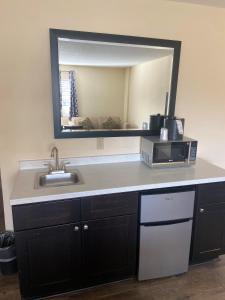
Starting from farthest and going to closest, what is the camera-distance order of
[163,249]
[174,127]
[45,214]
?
1. [174,127]
2. [163,249]
3. [45,214]

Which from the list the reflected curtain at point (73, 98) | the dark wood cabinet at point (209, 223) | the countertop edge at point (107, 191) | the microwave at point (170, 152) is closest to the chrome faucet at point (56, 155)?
the reflected curtain at point (73, 98)

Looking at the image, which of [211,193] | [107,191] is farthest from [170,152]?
[107,191]

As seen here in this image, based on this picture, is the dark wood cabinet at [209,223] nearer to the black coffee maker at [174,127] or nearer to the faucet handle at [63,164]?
the black coffee maker at [174,127]

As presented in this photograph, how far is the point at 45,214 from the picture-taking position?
5.11 ft

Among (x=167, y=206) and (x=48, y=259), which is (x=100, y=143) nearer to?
(x=167, y=206)

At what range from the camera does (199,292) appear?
188 centimetres

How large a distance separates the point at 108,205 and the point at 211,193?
3.09ft

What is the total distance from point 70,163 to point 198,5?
198cm

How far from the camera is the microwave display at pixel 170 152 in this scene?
81.8 inches

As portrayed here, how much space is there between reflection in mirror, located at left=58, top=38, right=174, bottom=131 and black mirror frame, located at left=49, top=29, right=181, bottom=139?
0.12ft

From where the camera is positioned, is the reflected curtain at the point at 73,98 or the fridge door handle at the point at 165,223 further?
the reflected curtain at the point at 73,98

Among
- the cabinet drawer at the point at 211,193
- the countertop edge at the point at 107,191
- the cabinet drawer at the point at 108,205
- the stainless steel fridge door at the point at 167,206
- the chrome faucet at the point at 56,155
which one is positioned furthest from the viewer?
the chrome faucet at the point at 56,155

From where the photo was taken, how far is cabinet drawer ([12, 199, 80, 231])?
59.5 inches

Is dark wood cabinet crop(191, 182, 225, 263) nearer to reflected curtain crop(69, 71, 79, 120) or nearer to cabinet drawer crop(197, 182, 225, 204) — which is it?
cabinet drawer crop(197, 182, 225, 204)
